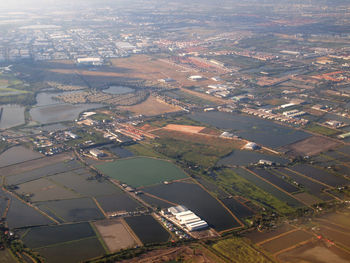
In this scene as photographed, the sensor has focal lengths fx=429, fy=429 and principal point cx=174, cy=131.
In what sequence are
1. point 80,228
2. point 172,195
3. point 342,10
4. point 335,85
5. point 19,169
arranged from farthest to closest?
point 342,10 < point 335,85 < point 19,169 < point 172,195 < point 80,228

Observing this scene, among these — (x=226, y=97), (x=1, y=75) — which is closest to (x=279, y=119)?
(x=226, y=97)

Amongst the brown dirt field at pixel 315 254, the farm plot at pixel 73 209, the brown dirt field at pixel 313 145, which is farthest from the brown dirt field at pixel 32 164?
the brown dirt field at pixel 315 254

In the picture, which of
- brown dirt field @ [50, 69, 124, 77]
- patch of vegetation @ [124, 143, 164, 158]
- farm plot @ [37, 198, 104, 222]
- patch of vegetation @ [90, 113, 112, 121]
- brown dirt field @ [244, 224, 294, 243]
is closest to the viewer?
brown dirt field @ [244, 224, 294, 243]

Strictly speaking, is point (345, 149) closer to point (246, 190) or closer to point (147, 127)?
point (246, 190)

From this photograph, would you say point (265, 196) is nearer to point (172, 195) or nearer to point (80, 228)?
point (172, 195)

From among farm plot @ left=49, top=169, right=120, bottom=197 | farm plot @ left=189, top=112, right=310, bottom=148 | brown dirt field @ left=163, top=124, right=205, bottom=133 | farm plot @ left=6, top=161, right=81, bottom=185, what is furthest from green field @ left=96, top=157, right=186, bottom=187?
farm plot @ left=189, top=112, right=310, bottom=148

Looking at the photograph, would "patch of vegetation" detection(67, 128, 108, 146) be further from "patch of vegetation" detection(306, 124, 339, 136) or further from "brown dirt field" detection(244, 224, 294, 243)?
"patch of vegetation" detection(306, 124, 339, 136)

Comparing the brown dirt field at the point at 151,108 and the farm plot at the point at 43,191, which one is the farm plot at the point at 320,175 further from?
the brown dirt field at the point at 151,108
